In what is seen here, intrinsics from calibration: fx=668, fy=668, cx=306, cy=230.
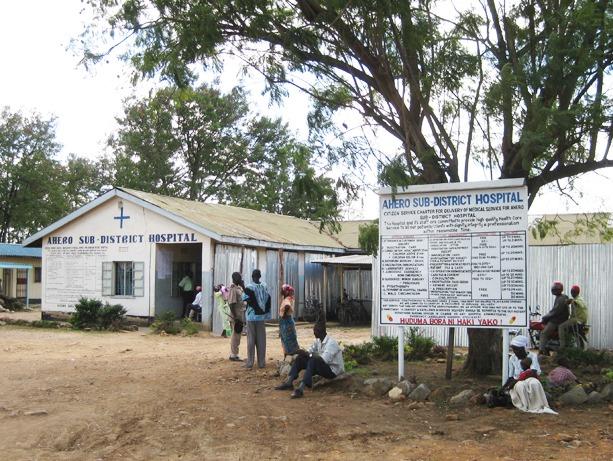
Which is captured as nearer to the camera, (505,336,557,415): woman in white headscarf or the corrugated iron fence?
(505,336,557,415): woman in white headscarf

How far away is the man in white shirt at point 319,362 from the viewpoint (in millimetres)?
9234

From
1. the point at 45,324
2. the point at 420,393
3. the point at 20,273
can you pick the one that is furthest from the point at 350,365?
the point at 20,273

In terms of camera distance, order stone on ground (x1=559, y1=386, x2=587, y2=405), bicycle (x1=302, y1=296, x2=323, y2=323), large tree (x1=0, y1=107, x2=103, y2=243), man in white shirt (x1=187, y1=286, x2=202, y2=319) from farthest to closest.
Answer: large tree (x1=0, y1=107, x2=103, y2=243) < bicycle (x1=302, y1=296, x2=323, y2=323) < man in white shirt (x1=187, y1=286, x2=202, y2=319) < stone on ground (x1=559, y1=386, x2=587, y2=405)

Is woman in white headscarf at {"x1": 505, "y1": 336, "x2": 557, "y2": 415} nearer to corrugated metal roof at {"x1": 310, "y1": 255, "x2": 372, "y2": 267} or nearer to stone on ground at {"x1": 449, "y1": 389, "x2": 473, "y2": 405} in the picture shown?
stone on ground at {"x1": 449, "y1": 389, "x2": 473, "y2": 405}

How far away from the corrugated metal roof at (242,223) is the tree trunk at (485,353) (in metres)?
11.2

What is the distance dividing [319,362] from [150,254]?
13183 millimetres

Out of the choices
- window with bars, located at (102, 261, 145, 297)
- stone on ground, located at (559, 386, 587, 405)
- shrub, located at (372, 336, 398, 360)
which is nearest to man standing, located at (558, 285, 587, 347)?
shrub, located at (372, 336, 398, 360)

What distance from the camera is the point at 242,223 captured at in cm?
2472

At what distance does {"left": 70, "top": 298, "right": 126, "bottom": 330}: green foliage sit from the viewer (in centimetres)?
2006

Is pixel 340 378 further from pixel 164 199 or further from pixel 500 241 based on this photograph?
pixel 164 199

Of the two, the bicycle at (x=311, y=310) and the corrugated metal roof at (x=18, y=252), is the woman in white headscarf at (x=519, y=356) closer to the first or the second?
the bicycle at (x=311, y=310)

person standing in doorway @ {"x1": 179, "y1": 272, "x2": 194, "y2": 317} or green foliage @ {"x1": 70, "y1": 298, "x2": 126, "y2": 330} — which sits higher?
person standing in doorway @ {"x1": 179, "y1": 272, "x2": 194, "y2": 317}

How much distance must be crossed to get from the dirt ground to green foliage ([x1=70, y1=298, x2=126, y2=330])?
28.4 ft

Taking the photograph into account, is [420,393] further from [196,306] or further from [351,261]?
[351,261]
